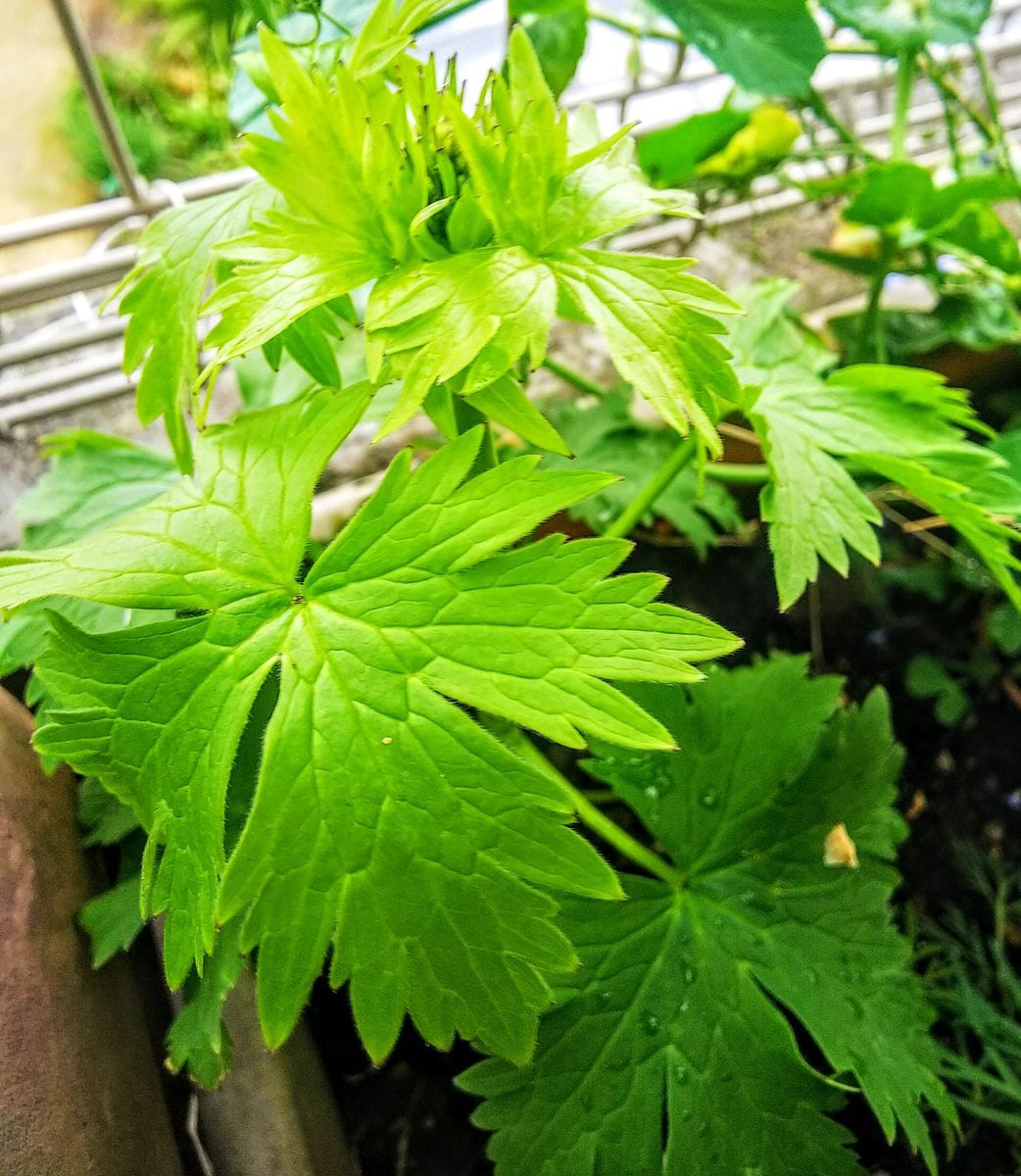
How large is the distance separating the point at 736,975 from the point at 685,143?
3.15ft

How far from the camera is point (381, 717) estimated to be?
556 millimetres

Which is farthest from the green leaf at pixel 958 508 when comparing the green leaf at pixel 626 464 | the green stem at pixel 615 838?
the green stem at pixel 615 838

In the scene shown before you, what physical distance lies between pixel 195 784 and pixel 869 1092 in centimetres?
62

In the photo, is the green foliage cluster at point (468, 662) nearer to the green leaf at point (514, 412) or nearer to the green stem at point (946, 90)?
the green leaf at point (514, 412)

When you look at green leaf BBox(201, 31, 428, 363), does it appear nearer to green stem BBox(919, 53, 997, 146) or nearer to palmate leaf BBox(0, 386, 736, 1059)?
palmate leaf BBox(0, 386, 736, 1059)

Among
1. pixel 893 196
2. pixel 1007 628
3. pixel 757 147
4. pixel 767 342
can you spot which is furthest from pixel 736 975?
pixel 757 147

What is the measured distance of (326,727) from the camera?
56 centimetres

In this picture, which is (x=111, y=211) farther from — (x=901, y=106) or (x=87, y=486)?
(x=901, y=106)

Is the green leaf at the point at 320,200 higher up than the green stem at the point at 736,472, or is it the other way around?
the green leaf at the point at 320,200

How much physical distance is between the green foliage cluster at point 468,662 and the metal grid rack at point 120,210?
0.37 metres

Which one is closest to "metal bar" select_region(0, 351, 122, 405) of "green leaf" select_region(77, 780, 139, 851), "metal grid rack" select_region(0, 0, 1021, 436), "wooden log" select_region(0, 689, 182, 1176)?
"metal grid rack" select_region(0, 0, 1021, 436)

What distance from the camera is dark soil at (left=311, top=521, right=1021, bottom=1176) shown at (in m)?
0.94

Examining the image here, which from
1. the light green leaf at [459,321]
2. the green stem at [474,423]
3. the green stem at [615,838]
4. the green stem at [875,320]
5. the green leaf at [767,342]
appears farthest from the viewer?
the green stem at [875,320]

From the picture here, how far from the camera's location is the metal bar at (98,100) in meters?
0.99
